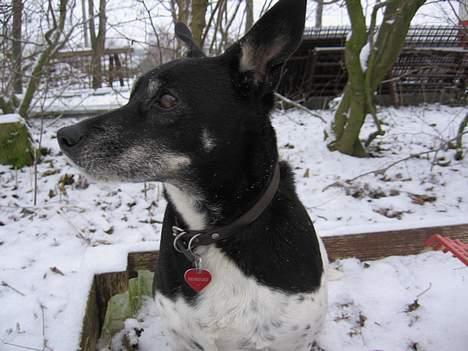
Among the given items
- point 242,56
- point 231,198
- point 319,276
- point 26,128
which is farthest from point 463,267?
point 26,128

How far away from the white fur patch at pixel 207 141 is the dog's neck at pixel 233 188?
12 cm

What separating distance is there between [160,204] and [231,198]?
2.55 metres

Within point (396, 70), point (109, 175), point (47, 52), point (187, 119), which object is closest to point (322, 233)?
point (187, 119)

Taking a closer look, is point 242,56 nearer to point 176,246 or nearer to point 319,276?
A: point 176,246

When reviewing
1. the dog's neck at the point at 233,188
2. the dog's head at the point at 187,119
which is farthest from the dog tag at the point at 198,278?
the dog's head at the point at 187,119

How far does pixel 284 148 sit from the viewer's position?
5734 millimetres

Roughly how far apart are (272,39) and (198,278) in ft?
3.26

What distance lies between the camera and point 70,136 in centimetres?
142

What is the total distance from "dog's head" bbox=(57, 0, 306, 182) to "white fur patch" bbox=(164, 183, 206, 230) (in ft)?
0.42

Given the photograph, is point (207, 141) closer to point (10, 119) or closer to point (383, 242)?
point (383, 242)

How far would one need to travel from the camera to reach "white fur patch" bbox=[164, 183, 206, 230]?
1.64m

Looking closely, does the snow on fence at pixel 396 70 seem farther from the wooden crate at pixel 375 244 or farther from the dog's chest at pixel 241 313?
the dog's chest at pixel 241 313

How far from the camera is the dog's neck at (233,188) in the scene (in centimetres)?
156

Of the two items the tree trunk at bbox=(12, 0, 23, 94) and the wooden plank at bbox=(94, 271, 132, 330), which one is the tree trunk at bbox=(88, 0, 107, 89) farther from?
the wooden plank at bbox=(94, 271, 132, 330)
